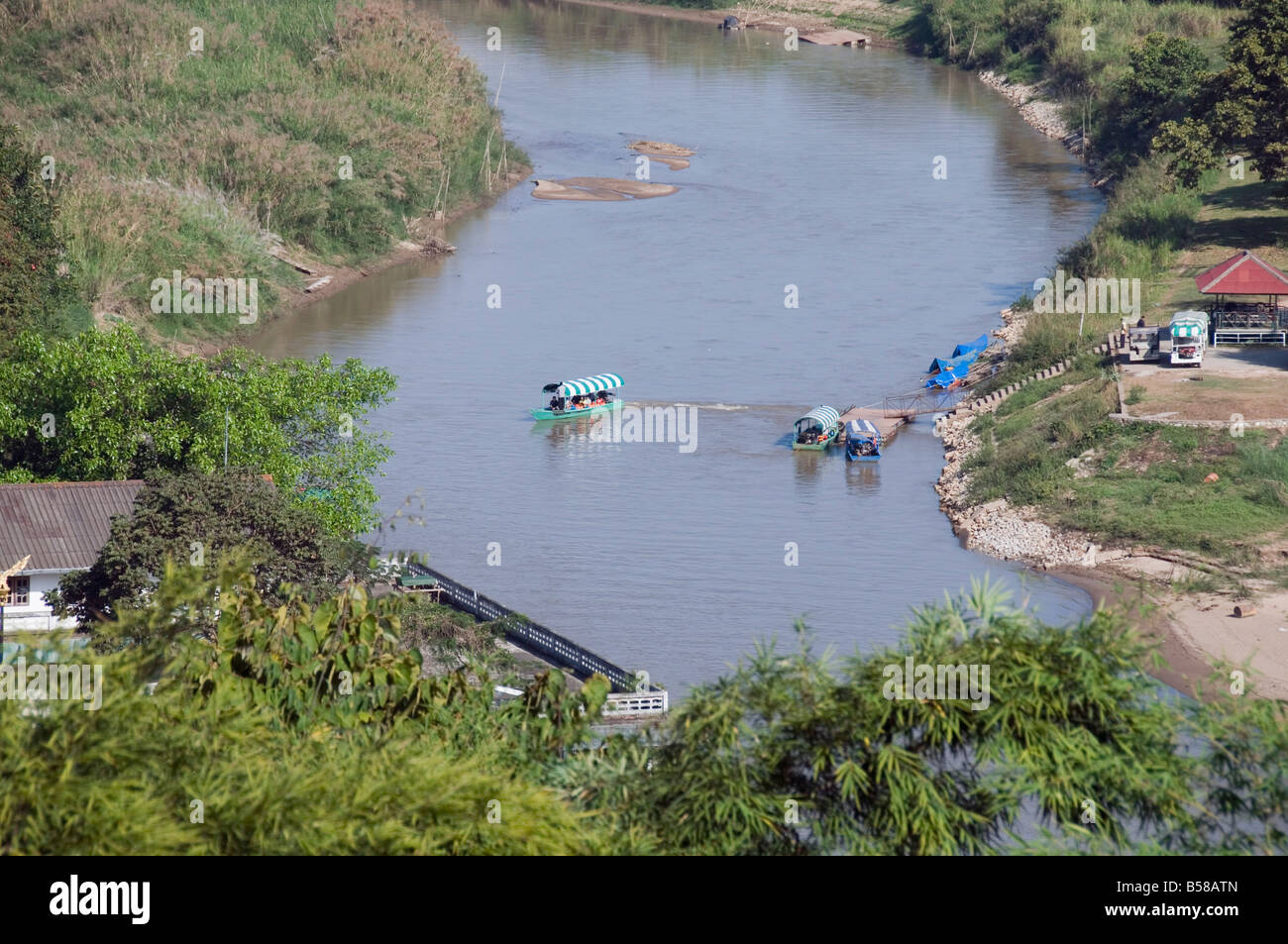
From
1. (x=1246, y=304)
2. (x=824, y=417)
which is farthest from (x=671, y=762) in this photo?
(x=1246, y=304)

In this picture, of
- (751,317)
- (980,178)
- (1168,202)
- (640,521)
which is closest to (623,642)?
(640,521)

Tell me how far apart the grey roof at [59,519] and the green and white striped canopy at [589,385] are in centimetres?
1942

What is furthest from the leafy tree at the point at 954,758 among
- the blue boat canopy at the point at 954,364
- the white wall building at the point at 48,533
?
the blue boat canopy at the point at 954,364

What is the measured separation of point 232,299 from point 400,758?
150 feet

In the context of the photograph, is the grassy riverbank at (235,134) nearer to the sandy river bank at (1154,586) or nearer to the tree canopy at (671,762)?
the sandy river bank at (1154,586)

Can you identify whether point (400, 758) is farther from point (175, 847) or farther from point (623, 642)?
point (623, 642)

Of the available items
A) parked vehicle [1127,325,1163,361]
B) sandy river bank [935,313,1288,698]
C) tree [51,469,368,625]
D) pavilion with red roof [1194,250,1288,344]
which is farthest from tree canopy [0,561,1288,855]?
pavilion with red roof [1194,250,1288,344]

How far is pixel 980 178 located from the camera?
262ft

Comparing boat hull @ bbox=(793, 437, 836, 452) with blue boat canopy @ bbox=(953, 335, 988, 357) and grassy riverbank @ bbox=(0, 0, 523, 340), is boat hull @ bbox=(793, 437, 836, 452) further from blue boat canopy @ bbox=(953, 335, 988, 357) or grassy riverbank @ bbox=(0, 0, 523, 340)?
grassy riverbank @ bbox=(0, 0, 523, 340)

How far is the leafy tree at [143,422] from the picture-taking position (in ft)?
109

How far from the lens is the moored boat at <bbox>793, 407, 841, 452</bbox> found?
156 ft

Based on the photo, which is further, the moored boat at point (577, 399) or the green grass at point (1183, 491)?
the moored boat at point (577, 399)

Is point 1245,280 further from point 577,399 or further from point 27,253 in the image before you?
point 27,253

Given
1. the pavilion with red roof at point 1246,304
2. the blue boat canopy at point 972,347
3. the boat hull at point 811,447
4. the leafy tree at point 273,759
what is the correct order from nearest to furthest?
the leafy tree at point 273,759, the boat hull at point 811,447, the pavilion with red roof at point 1246,304, the blue boat canopy at point 972,347
